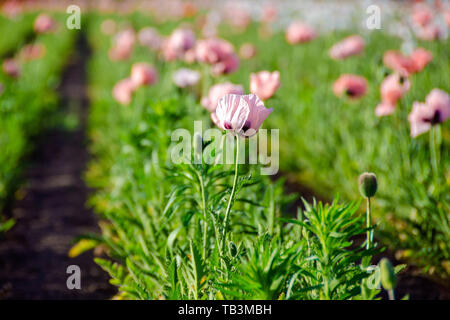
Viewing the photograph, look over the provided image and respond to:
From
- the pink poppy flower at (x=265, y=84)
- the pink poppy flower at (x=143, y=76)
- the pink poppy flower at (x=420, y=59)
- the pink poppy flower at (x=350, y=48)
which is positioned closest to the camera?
the pink poppy flower at (x=265, y=84)

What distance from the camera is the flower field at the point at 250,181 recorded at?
112 centimetres

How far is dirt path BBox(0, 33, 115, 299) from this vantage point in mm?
1953

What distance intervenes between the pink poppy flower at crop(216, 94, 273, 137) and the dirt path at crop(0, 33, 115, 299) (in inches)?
41.3

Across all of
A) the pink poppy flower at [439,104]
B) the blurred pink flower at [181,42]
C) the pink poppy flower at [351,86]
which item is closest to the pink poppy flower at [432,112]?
the pink poppy flower at [439,104]

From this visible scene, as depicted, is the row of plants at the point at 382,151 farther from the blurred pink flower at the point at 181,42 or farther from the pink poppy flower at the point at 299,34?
the blurred pink flower at the point at 181,42

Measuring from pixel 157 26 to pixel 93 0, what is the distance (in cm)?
886

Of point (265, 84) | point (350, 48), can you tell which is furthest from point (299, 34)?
point (265, 84)

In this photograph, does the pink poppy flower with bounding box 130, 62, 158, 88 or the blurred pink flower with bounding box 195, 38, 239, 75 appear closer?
the blurred pink flower with bounding box 195, 38, 239, 75

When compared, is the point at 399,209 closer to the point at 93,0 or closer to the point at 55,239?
the point at 55,239

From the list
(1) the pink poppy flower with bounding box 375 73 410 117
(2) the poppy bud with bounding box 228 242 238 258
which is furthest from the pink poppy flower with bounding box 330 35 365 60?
(2) the poppy bud with bounding box 228 242 238 258

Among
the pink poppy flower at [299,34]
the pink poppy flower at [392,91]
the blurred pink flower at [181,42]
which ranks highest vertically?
the pink poppy flower at [299,34]

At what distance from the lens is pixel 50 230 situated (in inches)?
100

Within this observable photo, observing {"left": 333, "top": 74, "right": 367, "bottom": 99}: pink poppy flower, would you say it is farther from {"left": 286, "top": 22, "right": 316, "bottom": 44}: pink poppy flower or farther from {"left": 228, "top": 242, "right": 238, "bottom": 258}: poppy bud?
{"left": 228, "top": 242, "right": 238, "bottom": 258}: poppy bud
